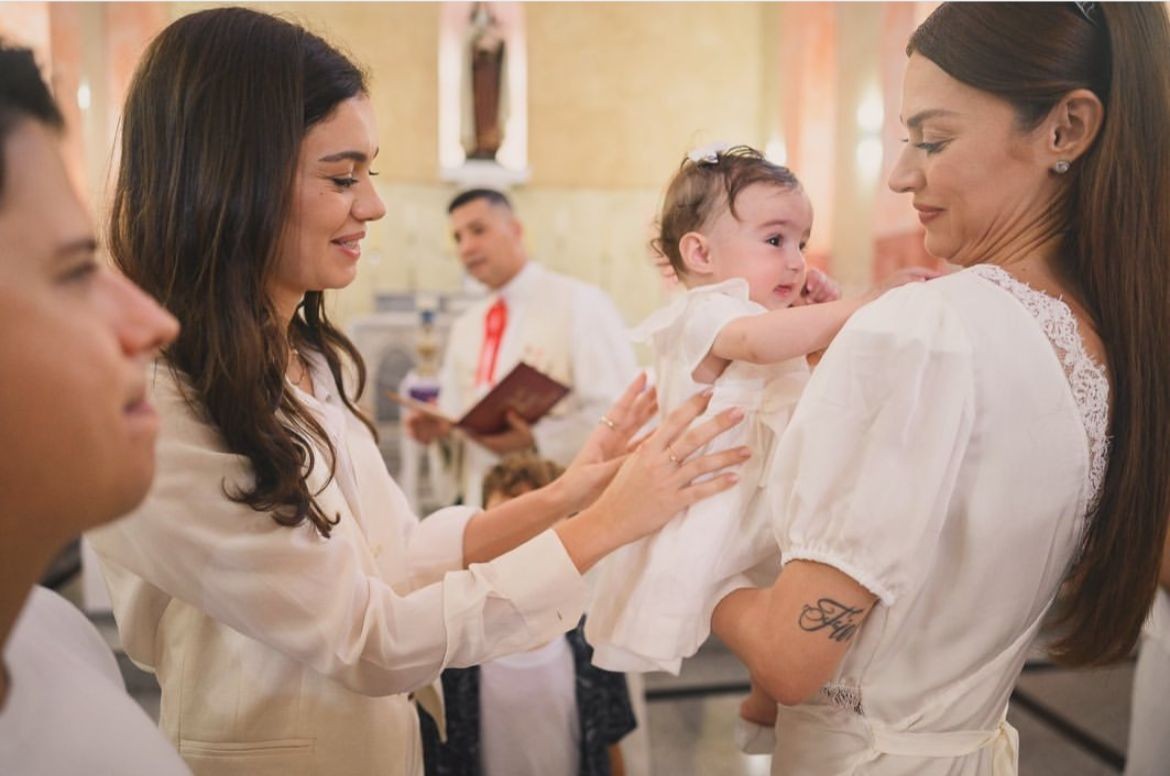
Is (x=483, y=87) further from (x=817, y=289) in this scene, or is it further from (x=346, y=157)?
(x=346, y=157)

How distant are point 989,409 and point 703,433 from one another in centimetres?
46

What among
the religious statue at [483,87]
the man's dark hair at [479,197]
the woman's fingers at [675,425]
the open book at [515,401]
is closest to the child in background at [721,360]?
the woman's fingers at [675,425]

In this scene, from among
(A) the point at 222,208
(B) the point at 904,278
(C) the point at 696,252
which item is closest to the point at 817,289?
(C) the point at 696,252

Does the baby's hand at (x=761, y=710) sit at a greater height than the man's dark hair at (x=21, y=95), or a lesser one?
lesser

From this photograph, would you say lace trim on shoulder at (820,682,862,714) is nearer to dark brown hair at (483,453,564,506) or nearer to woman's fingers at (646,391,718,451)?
woman's fingers at (646,391,718,451)

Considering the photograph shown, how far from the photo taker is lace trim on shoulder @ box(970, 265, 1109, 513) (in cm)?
98

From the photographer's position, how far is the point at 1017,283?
100cm

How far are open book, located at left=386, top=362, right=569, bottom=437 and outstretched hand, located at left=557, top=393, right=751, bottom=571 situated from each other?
5.10ft

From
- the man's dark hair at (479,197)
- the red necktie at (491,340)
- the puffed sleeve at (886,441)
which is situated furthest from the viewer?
the red necktie at (491,340)

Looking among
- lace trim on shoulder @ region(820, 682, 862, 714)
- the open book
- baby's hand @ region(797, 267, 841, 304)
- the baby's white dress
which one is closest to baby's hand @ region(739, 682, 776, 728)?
the baby's white dress

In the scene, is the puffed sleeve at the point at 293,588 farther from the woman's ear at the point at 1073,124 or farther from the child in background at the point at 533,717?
the child in background at the point at 533,717

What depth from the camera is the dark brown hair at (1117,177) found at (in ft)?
3.24

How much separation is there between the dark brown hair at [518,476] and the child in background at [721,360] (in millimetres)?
1223

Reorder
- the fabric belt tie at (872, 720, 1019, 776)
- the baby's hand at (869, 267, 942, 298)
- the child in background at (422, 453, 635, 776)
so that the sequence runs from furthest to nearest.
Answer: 1. the child in background at (422, 453, 635, 776)
2. the baby's hand at (869, 267, 942, 298)
3. the fabric belt tie at (872, 720, 1019, 776)
